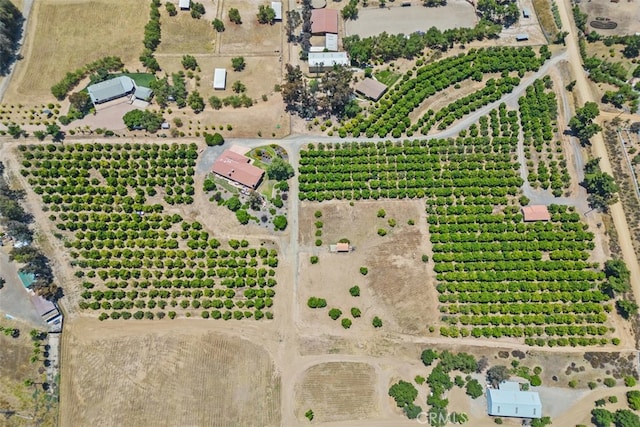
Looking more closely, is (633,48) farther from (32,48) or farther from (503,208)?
(32,48)

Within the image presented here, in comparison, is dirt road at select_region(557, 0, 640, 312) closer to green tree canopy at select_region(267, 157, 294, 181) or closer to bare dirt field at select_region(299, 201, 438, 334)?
bare dirt field at select_region(299, 201, 438, 334)

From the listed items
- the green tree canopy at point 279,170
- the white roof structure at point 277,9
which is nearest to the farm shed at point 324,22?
the white roof structure at point 277,9

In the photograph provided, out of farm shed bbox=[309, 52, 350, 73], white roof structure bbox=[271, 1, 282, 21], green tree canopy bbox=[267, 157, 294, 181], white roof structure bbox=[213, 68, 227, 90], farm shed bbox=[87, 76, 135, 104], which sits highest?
white roof structure bbox=[271, 1, 282, 21]

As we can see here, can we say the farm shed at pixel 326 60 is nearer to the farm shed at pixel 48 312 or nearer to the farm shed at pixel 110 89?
the farm shed at pixel 110 89

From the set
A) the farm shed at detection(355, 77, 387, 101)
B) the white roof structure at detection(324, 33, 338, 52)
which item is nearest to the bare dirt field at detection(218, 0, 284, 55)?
the white roof structure at detection(324, 33, 338, 52)

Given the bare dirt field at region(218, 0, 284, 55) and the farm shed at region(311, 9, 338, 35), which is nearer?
the bare dirt field at region(218, 0, 284, 55)

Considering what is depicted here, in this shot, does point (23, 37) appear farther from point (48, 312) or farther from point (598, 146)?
point (598, 146)
